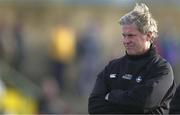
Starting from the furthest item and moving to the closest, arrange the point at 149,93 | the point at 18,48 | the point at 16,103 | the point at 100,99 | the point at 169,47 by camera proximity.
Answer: the point at 18,48, the point at 169,47, the point at 16,103, the point at 100,99, the point at 149,93

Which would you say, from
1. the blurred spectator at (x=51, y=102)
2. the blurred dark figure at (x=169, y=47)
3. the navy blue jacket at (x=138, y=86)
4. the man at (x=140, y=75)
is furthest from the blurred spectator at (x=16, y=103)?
the man at (x=140, y=75)

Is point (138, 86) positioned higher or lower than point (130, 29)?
lower

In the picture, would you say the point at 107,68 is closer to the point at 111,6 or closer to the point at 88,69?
the point at 88,69

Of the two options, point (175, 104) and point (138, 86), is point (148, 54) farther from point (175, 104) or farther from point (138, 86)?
point (175, 104)

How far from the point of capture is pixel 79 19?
2345 centimetres

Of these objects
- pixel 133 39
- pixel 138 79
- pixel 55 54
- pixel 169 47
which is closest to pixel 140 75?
pixel 138 79

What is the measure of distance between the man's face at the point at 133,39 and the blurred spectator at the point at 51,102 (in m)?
7.93

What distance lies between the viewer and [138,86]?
750 cm

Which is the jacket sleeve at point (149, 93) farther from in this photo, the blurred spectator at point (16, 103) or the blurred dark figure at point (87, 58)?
the blurred dark figure at point (87, 58)

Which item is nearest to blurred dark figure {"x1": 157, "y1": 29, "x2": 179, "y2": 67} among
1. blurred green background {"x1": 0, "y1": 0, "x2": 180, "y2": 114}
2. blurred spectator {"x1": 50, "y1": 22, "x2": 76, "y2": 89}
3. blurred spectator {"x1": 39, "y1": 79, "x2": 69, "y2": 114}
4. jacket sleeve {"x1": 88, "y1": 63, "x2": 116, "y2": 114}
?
blurred green background {"x1": 0, "y1": 0, "x2": 180, "y2": 114}

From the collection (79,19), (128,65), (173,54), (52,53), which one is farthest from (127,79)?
(79,19)

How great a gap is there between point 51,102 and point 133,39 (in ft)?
27.7

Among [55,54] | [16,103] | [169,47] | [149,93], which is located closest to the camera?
[149,93]

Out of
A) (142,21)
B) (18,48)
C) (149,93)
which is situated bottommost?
(18,48)
